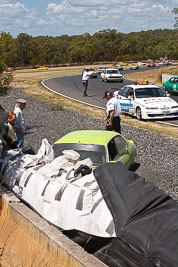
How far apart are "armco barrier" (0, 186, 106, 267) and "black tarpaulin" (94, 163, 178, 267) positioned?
0.33 m

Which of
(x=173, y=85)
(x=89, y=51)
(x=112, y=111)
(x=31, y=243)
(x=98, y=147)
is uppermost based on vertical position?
(x=89, y=51)

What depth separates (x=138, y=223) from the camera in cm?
432

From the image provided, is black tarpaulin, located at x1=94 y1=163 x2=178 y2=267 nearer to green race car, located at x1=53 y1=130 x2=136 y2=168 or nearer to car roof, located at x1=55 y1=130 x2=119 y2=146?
green race car, located at x1=53 y1=130 x2=136 y2=168

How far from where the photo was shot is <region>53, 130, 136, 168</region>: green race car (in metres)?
8.10

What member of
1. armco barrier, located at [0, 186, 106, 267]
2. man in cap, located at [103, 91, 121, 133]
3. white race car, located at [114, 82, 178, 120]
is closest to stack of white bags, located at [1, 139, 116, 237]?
armco barrier, located at [0, 186, 106, 267]

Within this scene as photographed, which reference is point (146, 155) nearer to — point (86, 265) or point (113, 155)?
point (113, 155)

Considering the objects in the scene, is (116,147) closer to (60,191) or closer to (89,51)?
(60,191)

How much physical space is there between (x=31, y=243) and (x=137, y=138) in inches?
378

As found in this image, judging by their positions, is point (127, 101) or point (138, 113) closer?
point (138, 113)

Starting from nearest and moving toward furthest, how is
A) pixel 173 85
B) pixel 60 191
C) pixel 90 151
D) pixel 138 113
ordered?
pixel 60 191 → pixel 90 151 → pixel 138 113 → pixel 173 85

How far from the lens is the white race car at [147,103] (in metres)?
18.0

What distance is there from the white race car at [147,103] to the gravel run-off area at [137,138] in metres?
1.79

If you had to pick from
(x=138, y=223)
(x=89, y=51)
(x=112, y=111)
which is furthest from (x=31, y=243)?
(x=89, y=51)

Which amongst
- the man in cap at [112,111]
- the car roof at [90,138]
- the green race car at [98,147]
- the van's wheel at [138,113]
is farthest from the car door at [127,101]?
the car roof at [90,138]
